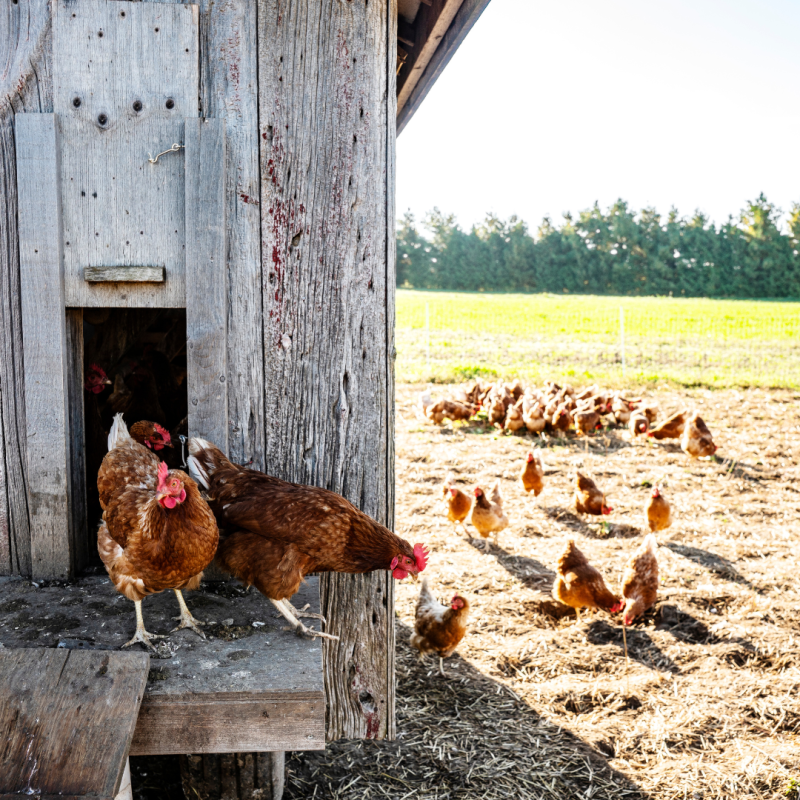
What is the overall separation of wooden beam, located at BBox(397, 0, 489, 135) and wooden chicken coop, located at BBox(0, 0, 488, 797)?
56 millimetres

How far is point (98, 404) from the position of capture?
368 centimetres

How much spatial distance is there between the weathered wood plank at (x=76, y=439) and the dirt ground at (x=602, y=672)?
4.61 feet

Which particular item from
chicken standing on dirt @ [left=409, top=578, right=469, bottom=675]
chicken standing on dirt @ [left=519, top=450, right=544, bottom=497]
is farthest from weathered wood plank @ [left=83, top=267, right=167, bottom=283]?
chicken standing on dirt @ [left=519, top=450, right=544, bottom=497]

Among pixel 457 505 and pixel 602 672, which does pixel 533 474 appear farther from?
pixel 602 672

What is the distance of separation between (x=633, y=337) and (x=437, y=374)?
24.9ft

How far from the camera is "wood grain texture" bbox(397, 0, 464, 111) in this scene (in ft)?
9.34

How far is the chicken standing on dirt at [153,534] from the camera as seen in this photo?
6.65 ft

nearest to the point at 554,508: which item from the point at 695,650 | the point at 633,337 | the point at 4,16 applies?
Answer: the point at 695,650

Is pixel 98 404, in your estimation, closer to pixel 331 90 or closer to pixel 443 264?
pixel 331 90

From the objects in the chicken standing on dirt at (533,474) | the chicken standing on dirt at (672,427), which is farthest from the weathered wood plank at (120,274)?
the chicken standing on dirt at (672,427)

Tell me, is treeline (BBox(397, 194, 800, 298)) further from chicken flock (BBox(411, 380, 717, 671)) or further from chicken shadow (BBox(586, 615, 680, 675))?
chicken shadow (BBox(586, 615, 680, 675))

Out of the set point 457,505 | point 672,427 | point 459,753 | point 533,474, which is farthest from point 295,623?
point 672,427

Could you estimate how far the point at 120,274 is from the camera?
2.45 m

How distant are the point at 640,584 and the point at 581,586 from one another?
0.39 meters
